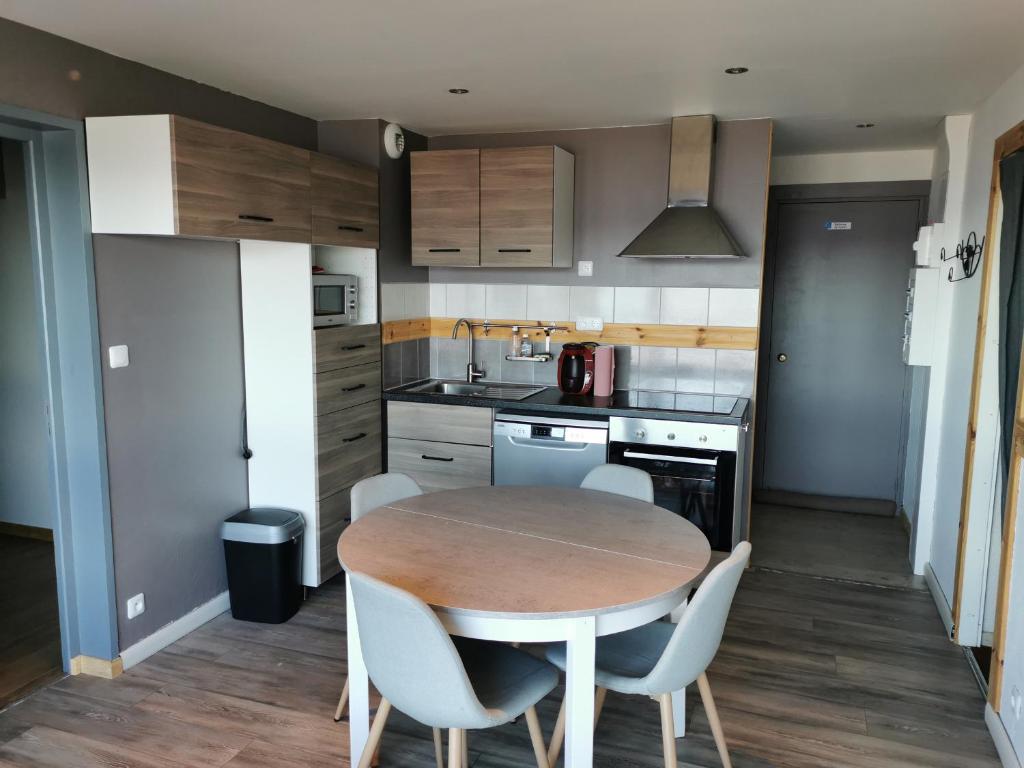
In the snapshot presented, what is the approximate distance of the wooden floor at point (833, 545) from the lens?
4.41 metres

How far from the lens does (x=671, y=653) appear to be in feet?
6.86

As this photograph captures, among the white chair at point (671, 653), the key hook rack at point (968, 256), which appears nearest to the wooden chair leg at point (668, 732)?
the white chair at point (671, 653)

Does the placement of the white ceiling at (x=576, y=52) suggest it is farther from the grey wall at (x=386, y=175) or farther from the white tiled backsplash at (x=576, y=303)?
the white tiled backsplash at (x=576, y=303)

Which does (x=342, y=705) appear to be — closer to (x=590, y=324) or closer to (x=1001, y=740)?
(x=1001, y=740)

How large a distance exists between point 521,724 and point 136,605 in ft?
5.52

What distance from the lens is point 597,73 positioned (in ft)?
10.8

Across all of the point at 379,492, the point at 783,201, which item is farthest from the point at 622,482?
the point at 783,201

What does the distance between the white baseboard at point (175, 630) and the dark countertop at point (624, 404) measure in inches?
53.9

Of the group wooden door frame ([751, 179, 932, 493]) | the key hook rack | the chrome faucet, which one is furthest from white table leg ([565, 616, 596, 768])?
wooden door frame ([751, 179, 932, 493])

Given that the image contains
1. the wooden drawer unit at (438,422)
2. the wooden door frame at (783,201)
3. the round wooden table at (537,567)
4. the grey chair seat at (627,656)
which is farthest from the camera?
the wooden door frame at (783,201)

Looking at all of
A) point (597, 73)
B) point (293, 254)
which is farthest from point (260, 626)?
point (597, 73)

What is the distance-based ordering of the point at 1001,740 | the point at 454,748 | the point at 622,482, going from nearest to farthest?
the point at 454,748
the point at 1001,740
the point at 622,482

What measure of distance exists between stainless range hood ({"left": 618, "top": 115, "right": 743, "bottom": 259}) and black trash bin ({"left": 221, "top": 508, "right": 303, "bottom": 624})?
2.23m

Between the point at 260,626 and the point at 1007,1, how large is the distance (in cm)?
372
